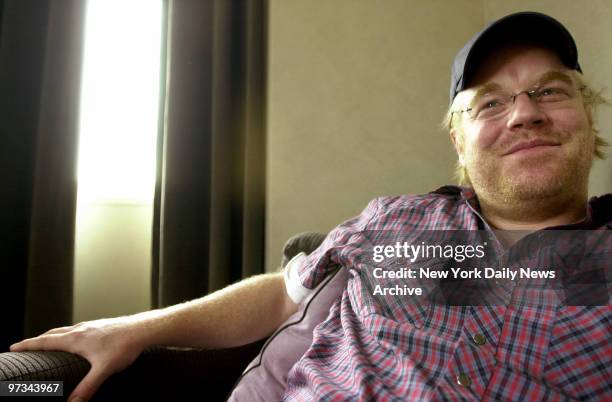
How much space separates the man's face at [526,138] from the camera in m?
0.81

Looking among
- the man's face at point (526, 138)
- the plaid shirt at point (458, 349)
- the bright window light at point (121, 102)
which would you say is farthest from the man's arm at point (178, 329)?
the bright window light at point (121, 102)

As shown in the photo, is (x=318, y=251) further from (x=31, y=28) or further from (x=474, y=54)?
(x=31, y=28)

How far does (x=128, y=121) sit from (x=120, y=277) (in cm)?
60

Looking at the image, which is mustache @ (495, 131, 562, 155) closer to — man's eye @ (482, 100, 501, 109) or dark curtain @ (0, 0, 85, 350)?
man's eye @ (482, 100, 501, 109)

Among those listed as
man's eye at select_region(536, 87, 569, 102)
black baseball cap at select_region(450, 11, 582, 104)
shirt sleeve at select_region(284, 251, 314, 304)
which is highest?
black baseball cap at select_region(450, 11, 582, 104)

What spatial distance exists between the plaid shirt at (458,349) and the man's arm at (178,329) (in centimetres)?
17

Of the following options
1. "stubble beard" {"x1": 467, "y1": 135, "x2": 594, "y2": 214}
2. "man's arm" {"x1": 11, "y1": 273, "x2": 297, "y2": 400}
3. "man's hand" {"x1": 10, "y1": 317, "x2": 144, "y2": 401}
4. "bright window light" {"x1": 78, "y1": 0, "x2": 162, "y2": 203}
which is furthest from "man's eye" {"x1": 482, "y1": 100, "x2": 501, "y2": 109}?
"bright window light" {"x1": 78, "y1": 0, "x2": 162, "y2": 203}

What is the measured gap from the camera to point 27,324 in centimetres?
134

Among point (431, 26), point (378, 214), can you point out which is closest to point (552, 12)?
point (431, 26)

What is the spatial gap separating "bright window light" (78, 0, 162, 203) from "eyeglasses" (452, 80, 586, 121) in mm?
1141

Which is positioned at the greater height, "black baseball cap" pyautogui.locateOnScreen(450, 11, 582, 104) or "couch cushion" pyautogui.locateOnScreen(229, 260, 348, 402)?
"black baseball cap" pyautogui.locateOnScreen(450, 11, 582, 104)

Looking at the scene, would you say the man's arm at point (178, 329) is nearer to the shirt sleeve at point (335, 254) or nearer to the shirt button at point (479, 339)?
the shirt sleeve at point (335, 254)

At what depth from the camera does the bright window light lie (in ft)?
5.13

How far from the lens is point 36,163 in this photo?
136cm
